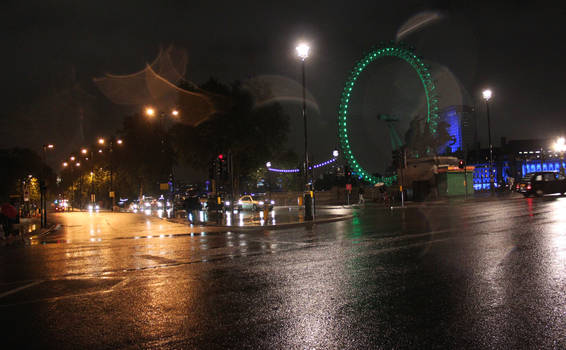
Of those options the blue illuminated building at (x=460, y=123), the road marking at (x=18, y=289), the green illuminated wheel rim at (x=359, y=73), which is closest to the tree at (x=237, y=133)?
the green illuminated wheel rim at (x=359, y=73)

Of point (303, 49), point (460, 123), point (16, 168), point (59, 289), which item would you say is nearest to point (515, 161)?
point (460, 123)

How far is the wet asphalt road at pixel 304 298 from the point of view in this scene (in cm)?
465

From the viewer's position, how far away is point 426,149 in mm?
51812

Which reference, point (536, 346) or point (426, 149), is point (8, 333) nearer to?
point (536, 346)

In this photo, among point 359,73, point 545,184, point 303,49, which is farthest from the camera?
point 359,73

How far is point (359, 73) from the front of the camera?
58.6 meters

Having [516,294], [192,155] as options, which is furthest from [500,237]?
[192,155]

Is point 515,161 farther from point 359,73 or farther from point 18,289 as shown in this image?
point 18,289

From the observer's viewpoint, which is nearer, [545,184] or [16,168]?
[545,184]

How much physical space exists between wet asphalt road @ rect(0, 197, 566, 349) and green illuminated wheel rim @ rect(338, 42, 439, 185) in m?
45.1

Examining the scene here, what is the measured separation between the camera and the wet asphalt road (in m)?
4.65

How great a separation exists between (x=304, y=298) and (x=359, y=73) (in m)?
55.8

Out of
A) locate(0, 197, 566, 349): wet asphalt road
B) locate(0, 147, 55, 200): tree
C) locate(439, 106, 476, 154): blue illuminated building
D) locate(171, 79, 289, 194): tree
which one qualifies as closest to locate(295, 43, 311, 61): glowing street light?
locate(0, 197, 566, 349): wet asphalt road

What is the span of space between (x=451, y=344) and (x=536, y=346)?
32.4 inches
